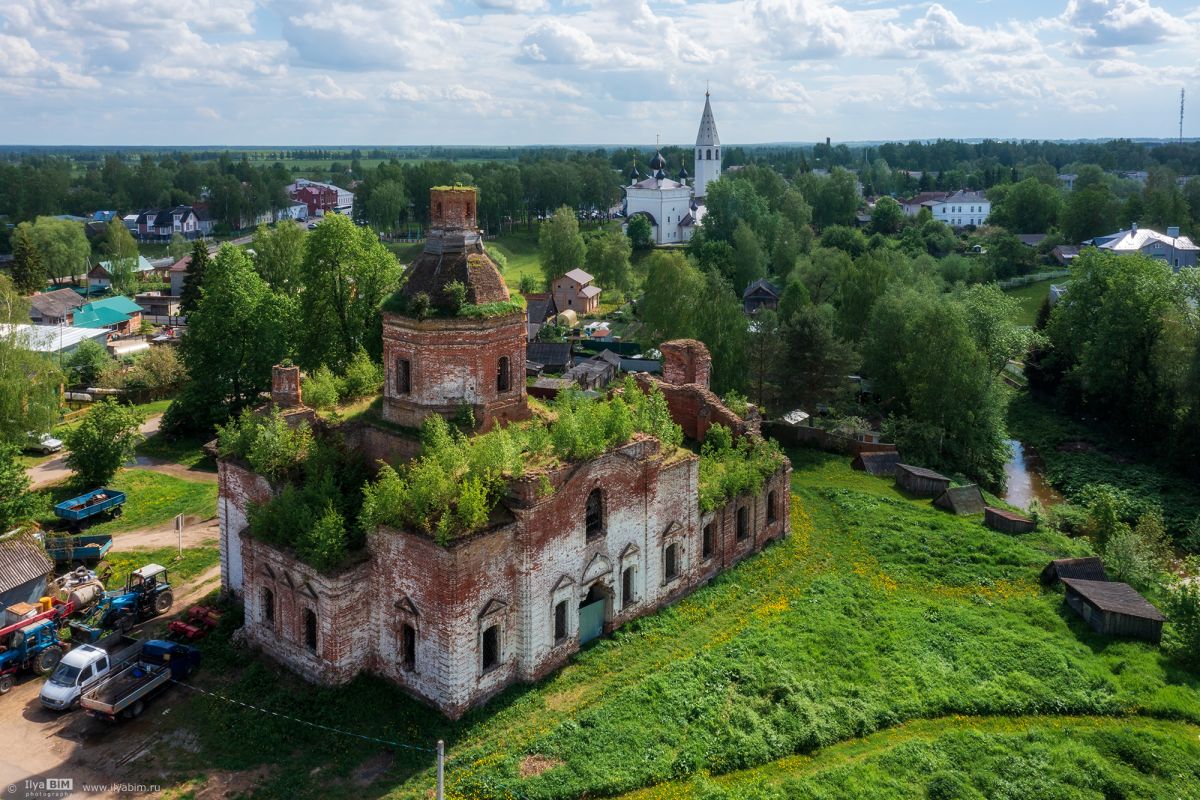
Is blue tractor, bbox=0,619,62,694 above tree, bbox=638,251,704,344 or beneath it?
beneath

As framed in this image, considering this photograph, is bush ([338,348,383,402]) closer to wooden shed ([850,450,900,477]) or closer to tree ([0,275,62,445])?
tree ([0,275,62,445])

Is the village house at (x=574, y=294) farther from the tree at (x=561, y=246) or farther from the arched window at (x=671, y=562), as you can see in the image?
the arched window at (x=671, y=562)

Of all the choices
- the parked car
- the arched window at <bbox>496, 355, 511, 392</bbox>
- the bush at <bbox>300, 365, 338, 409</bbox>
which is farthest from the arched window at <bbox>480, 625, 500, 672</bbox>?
the parked car

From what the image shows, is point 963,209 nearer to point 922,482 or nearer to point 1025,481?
point 1025,481

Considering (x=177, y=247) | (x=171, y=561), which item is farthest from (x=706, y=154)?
(x=171, y=561)

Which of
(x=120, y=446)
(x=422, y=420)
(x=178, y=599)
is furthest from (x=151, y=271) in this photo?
(x=422, y=420)

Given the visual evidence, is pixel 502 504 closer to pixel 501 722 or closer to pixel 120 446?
pixel 501 722

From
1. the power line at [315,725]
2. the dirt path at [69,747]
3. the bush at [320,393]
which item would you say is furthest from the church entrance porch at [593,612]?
the dirt path at [69,747]

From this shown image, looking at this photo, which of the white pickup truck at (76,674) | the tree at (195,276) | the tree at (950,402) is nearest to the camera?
the white pickup truck at (76,674)
